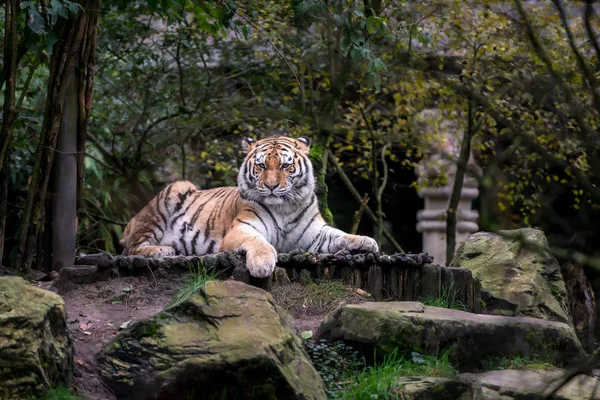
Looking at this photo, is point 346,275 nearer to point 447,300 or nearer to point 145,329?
point 447,300

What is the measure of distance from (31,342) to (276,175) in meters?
2.99

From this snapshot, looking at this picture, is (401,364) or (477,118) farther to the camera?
(477,118)

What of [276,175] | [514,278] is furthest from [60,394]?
[514,278]

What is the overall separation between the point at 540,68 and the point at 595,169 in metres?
7.91

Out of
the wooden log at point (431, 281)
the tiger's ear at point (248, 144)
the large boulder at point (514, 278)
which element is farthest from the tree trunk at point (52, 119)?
the large boulder at point (514, 278)

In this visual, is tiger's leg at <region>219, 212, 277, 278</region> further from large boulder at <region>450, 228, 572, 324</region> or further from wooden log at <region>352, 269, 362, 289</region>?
large boulder at <region>450, 228, 572, 324</region>

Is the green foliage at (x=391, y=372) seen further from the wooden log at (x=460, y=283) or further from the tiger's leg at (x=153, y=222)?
the tiger's leg at (x=153, y=222)

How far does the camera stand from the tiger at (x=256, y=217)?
6262 mm

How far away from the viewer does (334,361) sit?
14.6ft

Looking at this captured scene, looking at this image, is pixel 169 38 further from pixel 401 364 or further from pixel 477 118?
pixel 401 364

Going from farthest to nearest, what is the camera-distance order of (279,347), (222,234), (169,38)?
1. (169,38)
2. (222,234)
3. (279,347)

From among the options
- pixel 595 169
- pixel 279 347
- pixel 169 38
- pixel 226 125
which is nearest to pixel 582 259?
pixel 595 169

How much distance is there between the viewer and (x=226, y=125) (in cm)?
980

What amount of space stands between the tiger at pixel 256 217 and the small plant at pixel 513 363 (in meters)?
1.39
